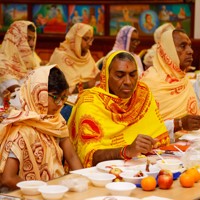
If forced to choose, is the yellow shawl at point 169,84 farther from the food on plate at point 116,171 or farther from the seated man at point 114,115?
the food on plate at point 116,171

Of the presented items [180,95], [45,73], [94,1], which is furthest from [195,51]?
[45,73]

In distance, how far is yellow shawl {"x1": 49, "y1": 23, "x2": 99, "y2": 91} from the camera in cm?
841

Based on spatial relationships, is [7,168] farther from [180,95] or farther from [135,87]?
[180,95]

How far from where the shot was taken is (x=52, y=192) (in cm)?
307

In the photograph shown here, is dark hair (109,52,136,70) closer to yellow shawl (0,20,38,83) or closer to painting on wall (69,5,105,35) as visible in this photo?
yellow shawl (0,20,38,83)

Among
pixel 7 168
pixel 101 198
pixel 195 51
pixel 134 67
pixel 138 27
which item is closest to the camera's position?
pixel 101 198

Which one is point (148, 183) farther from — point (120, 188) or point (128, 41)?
point (128, 41)

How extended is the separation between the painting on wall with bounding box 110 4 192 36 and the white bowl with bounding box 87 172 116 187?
7.59 metres

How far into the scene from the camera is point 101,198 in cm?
307

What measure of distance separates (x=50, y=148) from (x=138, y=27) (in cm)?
754

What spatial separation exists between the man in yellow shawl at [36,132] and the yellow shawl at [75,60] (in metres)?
4.37

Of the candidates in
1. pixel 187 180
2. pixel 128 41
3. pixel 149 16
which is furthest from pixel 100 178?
pixel 149 16

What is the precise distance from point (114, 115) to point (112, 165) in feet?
2.29

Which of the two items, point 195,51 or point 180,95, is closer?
point 180,95
